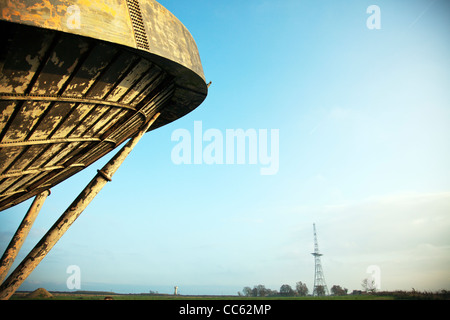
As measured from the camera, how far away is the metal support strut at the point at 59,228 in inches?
204

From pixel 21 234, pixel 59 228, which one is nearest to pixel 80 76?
pixel 59 228

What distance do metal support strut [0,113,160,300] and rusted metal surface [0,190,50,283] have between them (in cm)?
251

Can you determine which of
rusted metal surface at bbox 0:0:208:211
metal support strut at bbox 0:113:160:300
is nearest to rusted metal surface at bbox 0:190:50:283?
rusted metal surface at bbox 0:0:208:211

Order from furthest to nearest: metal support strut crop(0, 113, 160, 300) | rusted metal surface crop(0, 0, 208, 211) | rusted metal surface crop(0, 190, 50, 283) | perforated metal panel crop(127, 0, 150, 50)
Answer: rusted metal surface crop(0, 190, 50, 283) → metal support strut crop(0, 113, 160, 300) → perforated metal panel crop(127, 0, 150, 50) → rusted metal surface crop(0, 0, 208, 211)

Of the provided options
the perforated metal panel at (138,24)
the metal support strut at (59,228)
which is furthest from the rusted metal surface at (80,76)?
the metal support strut at (59,228)

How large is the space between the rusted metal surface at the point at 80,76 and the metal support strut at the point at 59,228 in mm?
924

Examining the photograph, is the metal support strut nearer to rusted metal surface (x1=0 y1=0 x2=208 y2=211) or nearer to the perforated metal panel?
rusted metal surface (x1=0 y1=0 x2=208 y2=211)

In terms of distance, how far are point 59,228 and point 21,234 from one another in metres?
4.06

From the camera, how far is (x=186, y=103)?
8.01m

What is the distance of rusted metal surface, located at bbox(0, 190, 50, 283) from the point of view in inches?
292

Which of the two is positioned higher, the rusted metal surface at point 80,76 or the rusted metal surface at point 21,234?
the rusted metal surface at point 80,76

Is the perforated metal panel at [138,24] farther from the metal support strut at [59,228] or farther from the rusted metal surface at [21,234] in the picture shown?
the rusted metal surface at [21,234]

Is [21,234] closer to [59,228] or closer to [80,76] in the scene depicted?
[59,228]
